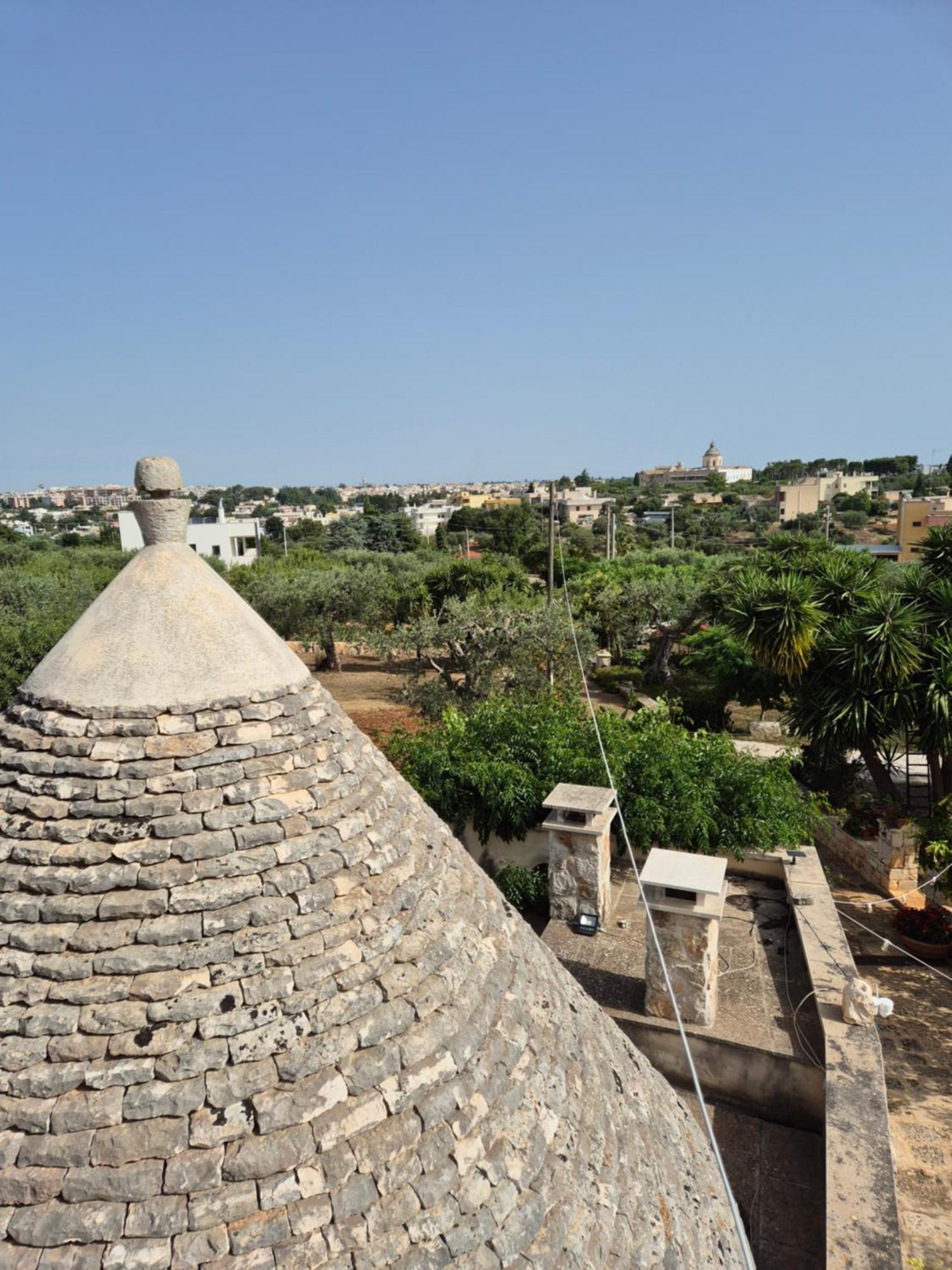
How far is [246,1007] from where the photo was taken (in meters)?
3.15

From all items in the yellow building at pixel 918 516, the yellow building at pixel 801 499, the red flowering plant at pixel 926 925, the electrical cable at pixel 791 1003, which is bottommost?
the red flowering plant at pixel 926 925

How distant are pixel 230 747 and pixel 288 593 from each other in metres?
29.5

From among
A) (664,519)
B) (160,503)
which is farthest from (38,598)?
(664,519)

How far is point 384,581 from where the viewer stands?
36969 mm

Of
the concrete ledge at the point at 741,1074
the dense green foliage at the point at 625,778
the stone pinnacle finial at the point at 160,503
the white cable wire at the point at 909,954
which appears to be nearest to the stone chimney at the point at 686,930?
the concrete ledge at the point at 741,1074

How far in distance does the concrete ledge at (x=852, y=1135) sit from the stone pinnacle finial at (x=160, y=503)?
7027 millimetres

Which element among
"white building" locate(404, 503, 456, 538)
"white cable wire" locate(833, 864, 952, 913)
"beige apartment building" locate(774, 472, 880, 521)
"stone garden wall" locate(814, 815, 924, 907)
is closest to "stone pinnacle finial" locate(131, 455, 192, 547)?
"white cable wire" locate(833, 864, 952, 913)

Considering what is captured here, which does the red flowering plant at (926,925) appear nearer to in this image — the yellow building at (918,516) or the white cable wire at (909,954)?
the white cable wire at (909,954)

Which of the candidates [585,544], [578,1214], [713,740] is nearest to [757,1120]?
[578,1214]

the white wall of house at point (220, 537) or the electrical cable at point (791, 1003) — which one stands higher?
the white wall of house at point (220, 537)

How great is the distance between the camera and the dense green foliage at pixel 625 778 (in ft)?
36.7

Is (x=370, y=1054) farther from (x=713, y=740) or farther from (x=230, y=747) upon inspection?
(x=713, y=740)

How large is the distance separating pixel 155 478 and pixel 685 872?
6.81 m

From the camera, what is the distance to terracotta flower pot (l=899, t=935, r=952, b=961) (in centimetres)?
1170
